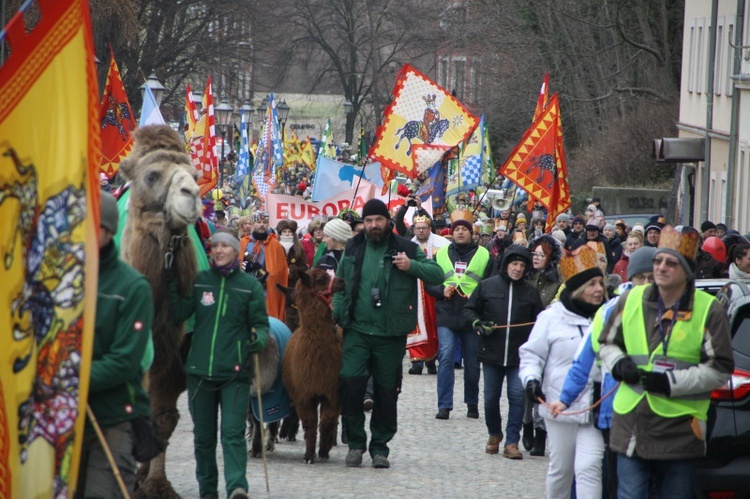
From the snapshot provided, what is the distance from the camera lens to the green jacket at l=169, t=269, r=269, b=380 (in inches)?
349

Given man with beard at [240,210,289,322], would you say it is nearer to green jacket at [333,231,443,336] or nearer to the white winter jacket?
green jacket at [333,231,443,336]

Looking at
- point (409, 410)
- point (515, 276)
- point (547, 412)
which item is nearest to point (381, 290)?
point (515, 276)

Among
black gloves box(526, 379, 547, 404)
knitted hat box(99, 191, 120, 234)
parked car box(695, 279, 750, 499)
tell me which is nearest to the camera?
knitted hat box(99, 191, 120, 234)

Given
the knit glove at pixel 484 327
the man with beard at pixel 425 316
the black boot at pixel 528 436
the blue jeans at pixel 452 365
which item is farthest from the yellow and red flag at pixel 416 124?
the knit glove at pixel 484 327

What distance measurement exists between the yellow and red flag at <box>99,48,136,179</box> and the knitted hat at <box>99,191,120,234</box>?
1278cm

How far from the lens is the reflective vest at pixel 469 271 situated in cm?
1426

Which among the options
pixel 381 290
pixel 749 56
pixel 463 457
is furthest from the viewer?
pixel 749 56

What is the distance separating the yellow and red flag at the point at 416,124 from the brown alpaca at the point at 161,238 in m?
11.7

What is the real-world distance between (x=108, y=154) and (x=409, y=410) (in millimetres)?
6893

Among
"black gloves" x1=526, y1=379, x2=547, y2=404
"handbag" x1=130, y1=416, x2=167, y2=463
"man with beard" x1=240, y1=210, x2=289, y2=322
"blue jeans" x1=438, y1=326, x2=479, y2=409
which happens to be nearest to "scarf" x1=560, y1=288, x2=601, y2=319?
"black gloves" x1=526, y1=379, x2=547, y2=404

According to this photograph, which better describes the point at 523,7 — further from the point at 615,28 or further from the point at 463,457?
the point at 463,457

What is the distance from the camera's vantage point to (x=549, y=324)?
28.5 ft

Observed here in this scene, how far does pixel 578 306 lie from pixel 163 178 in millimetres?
2567

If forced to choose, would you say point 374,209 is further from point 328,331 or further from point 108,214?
point 108,214
